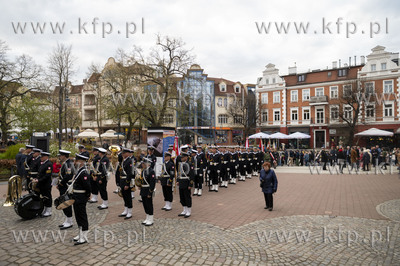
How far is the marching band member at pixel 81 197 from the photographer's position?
20.4ft

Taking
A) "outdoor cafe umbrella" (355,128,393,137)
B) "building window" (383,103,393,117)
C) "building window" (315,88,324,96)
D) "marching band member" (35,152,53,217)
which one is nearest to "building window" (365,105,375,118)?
"building window" (383,103,393,117)

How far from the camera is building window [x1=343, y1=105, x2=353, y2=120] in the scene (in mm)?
39478

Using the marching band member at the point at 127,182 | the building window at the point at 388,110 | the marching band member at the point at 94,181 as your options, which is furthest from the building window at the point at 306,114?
the marching band member at the point at 127,182

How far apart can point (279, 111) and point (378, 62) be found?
16.6 meters

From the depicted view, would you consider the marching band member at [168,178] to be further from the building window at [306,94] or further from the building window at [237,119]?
the building window at [306,94]

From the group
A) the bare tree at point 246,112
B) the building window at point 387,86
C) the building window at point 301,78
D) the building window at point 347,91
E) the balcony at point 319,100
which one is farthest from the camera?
the bare tree at point 246,112

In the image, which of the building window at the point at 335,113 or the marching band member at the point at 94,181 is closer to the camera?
the marching band member at the point at 94,181

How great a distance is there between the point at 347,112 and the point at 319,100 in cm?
500

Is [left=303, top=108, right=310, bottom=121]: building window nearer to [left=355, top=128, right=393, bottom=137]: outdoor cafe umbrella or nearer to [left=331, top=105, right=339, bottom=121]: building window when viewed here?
[left=331, top=105, right=339, bottom=121]: building window

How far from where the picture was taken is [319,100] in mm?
44219

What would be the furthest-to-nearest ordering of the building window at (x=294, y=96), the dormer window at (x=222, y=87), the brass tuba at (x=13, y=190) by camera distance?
the dormer window at (x=222, y=87) → the building window at (x=294, y=96) → the brass tuba at (x=13, y=190)

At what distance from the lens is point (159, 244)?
19.6ft

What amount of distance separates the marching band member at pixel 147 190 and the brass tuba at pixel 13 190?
4.51 m

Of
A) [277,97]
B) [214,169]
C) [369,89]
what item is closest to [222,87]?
[277,97]
